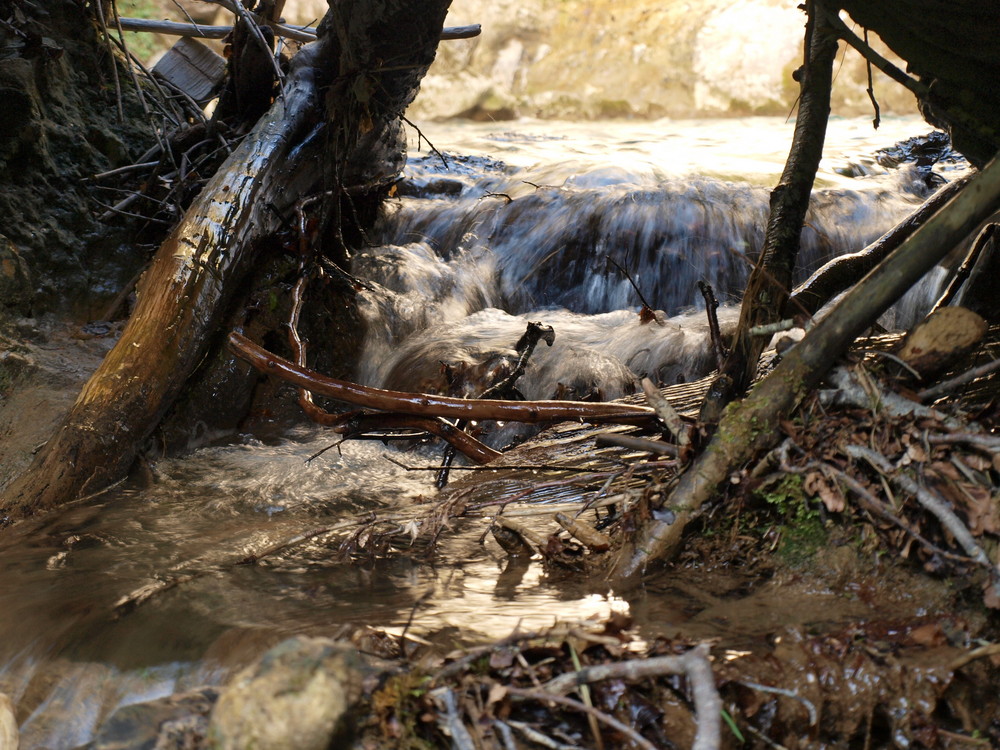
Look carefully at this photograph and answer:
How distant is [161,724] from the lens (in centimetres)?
156

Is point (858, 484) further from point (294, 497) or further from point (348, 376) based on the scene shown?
point (348, 376)

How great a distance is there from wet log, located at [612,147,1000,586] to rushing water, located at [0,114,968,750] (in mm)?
215

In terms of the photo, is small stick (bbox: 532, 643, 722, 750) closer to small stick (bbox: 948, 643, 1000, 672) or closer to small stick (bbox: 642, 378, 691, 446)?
small stick (bbox: 948, 643, 1000, 672)

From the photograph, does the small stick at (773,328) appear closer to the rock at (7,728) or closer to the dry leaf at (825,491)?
the dry leaf at (825,491)

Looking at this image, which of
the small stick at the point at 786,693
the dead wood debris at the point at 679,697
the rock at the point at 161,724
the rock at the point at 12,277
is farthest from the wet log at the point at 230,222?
the small stick at the point at 786,693

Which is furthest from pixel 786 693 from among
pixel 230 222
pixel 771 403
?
pixel 230 222

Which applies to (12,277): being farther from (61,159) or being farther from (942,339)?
(942,339)

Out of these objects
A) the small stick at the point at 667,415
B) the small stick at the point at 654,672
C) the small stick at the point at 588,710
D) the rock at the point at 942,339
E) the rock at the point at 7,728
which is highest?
the rock at the point at 942,339

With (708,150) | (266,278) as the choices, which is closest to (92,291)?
(266,278)

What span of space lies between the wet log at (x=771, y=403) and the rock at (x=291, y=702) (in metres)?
0.90

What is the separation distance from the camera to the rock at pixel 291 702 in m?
1.38

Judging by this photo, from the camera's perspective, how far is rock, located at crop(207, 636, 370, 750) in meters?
1.38

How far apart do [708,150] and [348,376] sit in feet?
27.3

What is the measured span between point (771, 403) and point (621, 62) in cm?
1576
